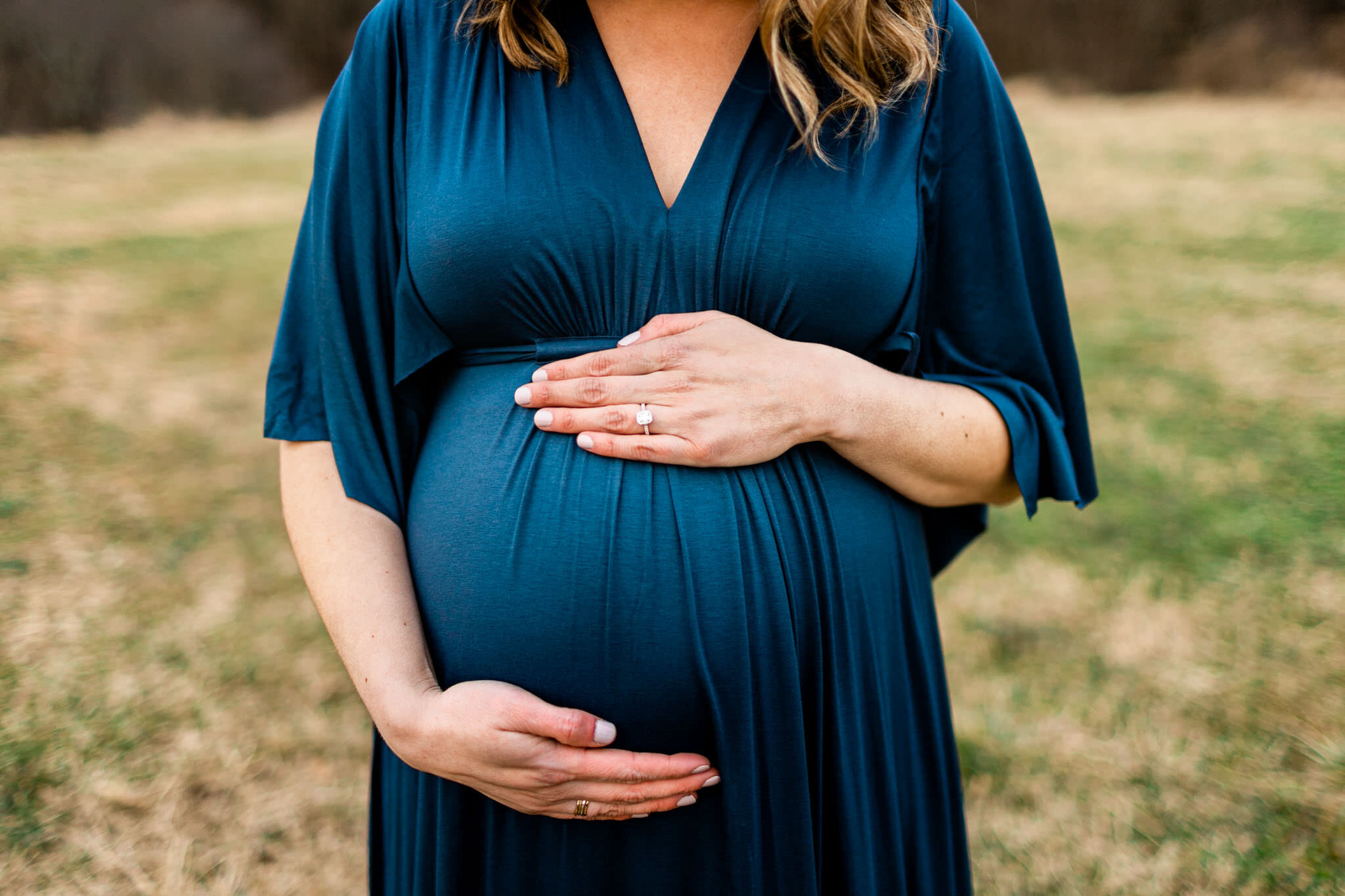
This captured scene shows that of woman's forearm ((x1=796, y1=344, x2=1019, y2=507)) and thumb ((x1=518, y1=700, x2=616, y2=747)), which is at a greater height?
woman's forearm ((x1=796, y1=344, x2=1019, y2=507))

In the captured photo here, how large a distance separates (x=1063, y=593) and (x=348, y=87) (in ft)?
11.0

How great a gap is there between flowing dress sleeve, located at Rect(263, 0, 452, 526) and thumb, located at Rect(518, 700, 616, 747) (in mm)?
352

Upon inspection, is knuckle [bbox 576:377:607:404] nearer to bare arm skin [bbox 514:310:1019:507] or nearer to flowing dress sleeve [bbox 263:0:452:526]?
bare arm skin [bbox 514:310:1019:507]

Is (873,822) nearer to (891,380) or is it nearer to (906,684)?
(906,684)

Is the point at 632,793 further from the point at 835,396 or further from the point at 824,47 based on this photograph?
the point at 824,47

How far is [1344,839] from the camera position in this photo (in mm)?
2377

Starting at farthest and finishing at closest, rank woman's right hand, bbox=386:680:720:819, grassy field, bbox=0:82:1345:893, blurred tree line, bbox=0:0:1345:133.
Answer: blurred tree line, bbox=0:0:1345:133 → grassy field, bbox=0:82:1345:893 → woman's right hand, bbox=386:680:720:819

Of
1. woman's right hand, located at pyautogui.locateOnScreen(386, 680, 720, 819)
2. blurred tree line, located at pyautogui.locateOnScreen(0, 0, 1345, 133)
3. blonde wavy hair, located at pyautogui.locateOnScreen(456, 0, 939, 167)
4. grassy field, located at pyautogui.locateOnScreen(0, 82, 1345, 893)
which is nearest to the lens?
woman's right hand, located at pyautogui.locateOnScreen(386, 680, 720, 819)

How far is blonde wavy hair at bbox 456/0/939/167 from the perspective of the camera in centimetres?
112

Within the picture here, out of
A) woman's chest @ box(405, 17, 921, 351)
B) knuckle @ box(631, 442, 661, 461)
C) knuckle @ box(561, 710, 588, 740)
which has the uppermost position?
woman's chest @ box(405, 17, 921, 351)

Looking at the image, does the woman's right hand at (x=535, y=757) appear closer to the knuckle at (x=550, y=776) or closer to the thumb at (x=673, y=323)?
the knuckle at (x=550, y=776)

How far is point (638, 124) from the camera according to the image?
1152 millimetres

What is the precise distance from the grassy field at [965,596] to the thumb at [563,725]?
5.62 feet

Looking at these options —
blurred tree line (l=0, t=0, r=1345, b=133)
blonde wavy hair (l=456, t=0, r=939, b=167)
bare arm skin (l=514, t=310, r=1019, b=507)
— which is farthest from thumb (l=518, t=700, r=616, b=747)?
blurred tree line (l=0, t=0, r=1345, b=133)
